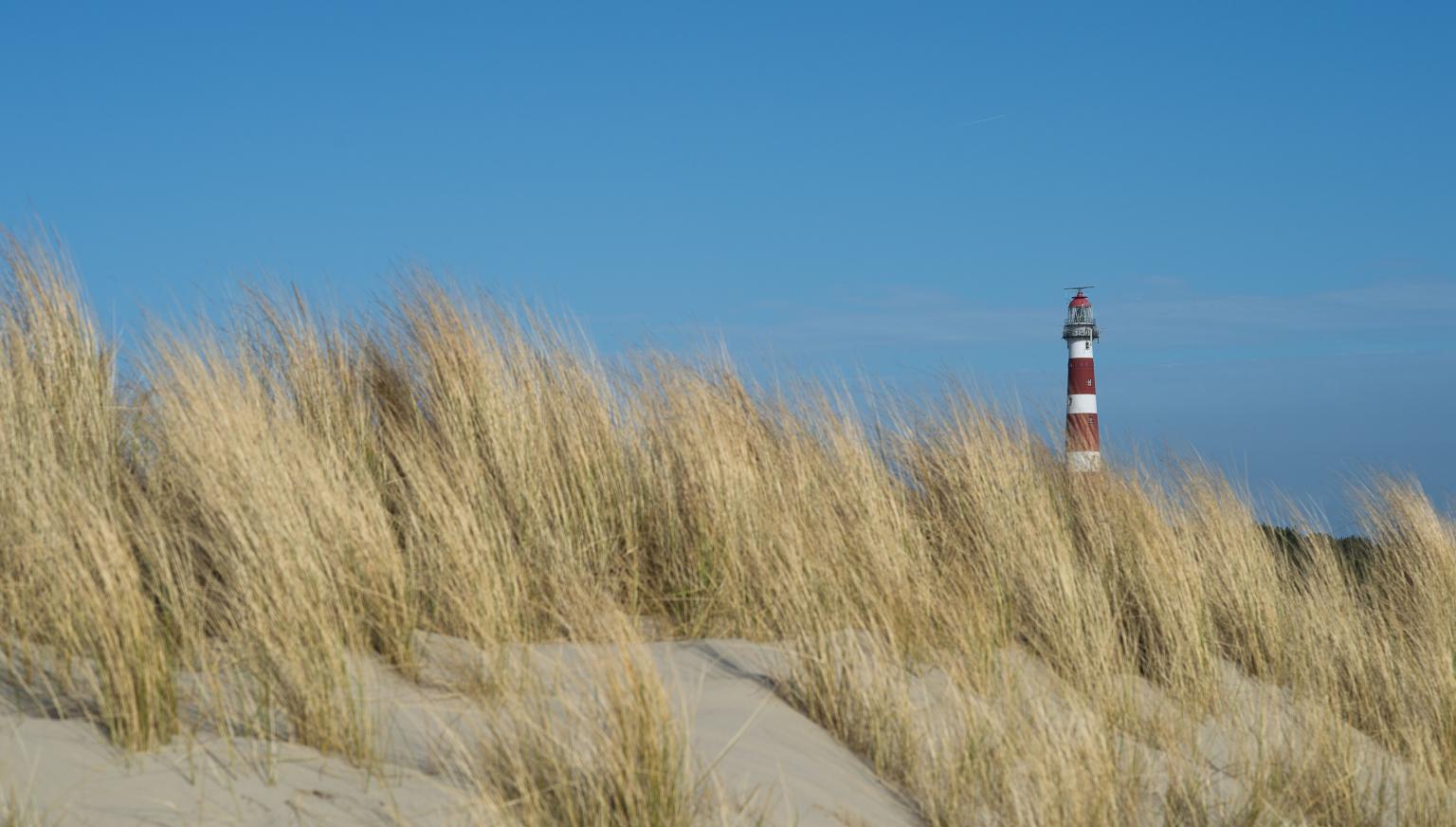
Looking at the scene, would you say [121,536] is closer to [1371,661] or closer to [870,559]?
[870,559]

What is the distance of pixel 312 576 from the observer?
3422mm

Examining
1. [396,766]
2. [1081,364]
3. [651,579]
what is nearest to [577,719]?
[396,766]

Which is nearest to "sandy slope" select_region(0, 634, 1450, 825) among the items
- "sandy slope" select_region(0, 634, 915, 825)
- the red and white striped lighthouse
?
"sandy slope" select_region(0, 634, 915, 825)

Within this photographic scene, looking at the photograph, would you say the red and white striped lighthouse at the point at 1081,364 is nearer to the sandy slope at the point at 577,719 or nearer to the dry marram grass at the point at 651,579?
the dry marram grass at the point at 651,579

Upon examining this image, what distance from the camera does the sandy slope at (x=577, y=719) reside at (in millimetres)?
2625

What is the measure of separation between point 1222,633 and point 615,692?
13.1 ft

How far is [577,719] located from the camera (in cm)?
284

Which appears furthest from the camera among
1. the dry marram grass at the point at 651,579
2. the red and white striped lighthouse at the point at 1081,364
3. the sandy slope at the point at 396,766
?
the red and white striped lighthouse at the point at 1081,364

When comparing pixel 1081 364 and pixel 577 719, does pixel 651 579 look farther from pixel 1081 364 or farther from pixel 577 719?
pixel 1081 364

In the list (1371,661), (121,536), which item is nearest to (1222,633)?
(1371,661)

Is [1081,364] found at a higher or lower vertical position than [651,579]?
higher

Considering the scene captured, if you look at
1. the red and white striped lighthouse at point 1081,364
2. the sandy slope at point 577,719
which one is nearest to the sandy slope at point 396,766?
the sandy slope at point 577,719

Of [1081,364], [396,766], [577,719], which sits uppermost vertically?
[1081,364]

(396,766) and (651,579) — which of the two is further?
(651,579)
